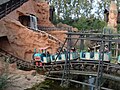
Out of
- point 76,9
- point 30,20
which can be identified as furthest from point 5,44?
point 76,9

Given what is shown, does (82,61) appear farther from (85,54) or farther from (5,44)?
(5,44)

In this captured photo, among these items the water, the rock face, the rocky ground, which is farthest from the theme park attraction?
the rock face

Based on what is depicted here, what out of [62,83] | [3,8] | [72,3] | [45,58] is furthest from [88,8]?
[62,83]

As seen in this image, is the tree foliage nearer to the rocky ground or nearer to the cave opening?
the cave opening

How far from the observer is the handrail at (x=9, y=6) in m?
19.6

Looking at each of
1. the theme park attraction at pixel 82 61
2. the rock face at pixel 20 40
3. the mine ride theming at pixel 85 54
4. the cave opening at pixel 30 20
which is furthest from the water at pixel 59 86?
the cave opening at pixel 30 20

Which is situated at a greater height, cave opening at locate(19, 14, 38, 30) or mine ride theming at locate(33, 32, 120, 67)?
cave opening at locate(19, 14, 38, 30)

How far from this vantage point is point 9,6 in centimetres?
2177

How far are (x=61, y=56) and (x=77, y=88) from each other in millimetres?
2275

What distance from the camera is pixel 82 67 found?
44.4 feet

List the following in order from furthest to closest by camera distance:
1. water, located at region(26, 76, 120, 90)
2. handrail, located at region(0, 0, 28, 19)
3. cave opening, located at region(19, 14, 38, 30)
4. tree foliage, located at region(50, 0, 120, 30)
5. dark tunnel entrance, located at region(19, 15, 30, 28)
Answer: tree foliage, located at region(50, 0, 120, 30) < dark tunnel entrance, located at region(19, 15, 30, 28) < cave opening, located at region(19, 14, 38, 30) < handrail, located at region(0, 0, 28, 19) < water, located at region(26, 76, 120, 90)

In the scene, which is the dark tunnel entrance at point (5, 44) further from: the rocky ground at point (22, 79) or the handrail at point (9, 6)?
the rocky ground at point (22, 79)

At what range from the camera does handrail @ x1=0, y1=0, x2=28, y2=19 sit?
64.3ft

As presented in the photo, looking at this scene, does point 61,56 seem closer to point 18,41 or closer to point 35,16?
point 18,41
